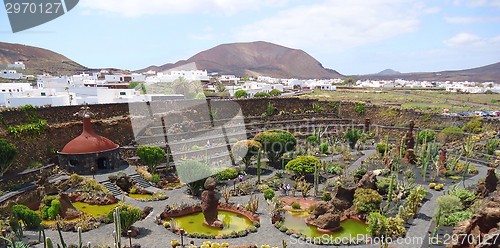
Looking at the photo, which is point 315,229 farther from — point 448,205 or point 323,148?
point 323,148

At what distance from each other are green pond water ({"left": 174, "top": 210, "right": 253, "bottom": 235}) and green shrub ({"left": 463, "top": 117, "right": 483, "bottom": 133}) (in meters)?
30.0

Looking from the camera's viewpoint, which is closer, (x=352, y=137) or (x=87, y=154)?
(x=87, y=154)

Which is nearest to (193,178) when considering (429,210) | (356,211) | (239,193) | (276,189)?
(239,193)

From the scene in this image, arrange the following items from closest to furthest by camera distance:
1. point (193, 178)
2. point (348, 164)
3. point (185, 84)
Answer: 1. point (193, 178)
2. point (348, 164)
3. point (185, 84)

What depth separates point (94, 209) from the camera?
69.6 feet

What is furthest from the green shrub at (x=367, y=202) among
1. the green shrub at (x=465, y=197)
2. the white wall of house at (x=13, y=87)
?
the white wall of house at (x=13, y=87)

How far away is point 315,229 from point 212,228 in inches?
202

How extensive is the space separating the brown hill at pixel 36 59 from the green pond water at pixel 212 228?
82696 mm

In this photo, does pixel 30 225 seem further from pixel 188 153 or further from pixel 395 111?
pixel 395 111

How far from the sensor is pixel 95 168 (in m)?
26.2

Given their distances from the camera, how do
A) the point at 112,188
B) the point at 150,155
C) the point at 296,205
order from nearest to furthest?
the point at 296,205 < the point at 112,188 < the point at 150,155

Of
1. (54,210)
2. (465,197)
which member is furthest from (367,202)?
(54,210)

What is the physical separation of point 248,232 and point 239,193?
19.2ft

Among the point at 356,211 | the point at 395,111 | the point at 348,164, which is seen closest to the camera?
the point at 356,211
